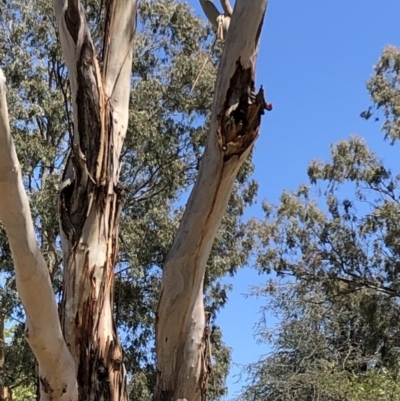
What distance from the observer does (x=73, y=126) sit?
8.02ft

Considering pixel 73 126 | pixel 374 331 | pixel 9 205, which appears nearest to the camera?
pixel 9 205

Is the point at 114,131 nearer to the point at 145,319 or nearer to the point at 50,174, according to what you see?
the point at 50,174

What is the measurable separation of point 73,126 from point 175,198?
261 inches

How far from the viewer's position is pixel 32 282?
1640 millimetres

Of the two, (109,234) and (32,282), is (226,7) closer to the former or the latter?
(109,234)

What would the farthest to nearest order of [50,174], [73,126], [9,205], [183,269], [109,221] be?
[50,174] → [73,126] → [109,221] → [183,269] → [9,205]

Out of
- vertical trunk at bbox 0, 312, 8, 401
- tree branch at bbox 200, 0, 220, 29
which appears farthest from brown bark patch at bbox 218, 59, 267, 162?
vertical trunk at bbox 0, 312, 8, 401

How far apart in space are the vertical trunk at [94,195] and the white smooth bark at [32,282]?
0.24 m

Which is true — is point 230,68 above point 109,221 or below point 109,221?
above

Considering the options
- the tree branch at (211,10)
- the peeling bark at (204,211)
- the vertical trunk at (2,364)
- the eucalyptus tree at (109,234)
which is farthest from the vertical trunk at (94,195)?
the vertical trunk at (2,364)

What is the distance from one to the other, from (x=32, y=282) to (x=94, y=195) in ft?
2.18

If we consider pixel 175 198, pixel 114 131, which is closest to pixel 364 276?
pixel 175 198

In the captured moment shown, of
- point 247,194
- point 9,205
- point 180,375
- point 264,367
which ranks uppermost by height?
point 247,194

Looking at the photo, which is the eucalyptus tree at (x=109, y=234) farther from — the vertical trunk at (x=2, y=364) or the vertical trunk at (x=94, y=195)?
the vertical trunk at (x=2, y=364)
